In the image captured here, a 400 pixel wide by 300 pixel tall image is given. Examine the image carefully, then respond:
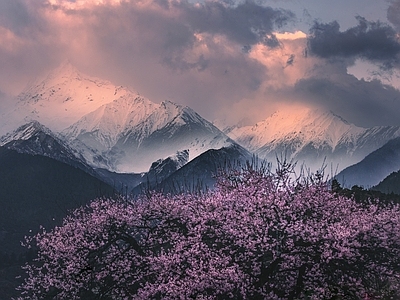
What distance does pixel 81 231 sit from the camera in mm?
35312

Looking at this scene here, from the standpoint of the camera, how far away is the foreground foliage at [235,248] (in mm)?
30016

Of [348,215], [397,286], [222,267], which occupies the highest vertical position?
[348,215]

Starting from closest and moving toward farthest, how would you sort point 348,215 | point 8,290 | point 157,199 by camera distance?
1. point 348,215
2. point 157,199
3. point 8,290

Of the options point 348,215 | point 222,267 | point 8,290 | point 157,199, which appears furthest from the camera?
point 8,290

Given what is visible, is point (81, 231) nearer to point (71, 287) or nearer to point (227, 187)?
point (71, 287)

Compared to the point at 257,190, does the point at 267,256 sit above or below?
below

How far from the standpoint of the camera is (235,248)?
104ft

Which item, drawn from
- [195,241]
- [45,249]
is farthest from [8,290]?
[195,241]

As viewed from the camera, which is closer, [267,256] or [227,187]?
[267,256]

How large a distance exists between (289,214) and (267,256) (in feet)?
8.83

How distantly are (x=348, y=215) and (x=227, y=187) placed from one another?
8420mm

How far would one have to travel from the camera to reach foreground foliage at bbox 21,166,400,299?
98.5 feet

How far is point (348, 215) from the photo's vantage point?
33.6 meters

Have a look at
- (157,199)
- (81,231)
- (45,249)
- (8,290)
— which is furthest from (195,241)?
(8,290)
